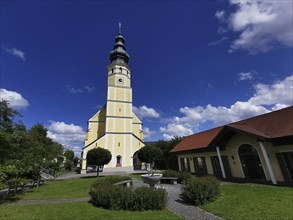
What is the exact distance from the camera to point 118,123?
35812mm

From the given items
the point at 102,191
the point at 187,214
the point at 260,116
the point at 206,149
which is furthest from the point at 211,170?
the point at 102,191

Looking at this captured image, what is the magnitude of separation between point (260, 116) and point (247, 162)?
4.64 metres

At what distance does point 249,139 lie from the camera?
45.0 ft

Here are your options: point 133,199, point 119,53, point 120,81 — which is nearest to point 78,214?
point 133,199

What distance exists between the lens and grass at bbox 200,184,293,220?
6.04 m

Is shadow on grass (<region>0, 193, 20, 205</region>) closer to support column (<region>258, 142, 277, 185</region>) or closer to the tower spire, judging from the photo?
support column (<region>258, 142, 277, 185</region>)

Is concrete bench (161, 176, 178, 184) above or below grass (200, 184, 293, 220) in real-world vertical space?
above

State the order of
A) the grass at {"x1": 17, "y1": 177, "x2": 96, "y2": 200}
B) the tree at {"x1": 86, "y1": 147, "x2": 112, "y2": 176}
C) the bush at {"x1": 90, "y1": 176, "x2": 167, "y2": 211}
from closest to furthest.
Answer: the bush at {"x1": 90, "y1": 176, "x2": 167, "y2": 211}, the grass at {"x1": 17, "y1": 177, "x2": 96, "y2": 200}, the tree at {"x1": 86, "y1": 147, "x2": 112, "y2": 176}

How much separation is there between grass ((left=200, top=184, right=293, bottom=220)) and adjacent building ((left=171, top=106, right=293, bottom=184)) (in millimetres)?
2998

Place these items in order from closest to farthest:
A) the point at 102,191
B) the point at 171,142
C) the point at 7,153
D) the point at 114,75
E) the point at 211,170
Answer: the point at 102,191 < the point at 7,153 < the point at 211,170 < the point at 171,142 < the point at 114,75

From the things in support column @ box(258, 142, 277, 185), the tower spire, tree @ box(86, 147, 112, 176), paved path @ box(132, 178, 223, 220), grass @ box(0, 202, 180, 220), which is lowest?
paved path @ box(132, 178, 223, 220)

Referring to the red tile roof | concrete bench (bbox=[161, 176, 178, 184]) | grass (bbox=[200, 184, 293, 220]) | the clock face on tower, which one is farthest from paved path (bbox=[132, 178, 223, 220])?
the clock face on tower

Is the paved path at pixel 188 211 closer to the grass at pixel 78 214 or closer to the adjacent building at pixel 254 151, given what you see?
the grass at pixel 78 214

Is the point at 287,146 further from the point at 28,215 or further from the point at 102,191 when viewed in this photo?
the point at 28,215
